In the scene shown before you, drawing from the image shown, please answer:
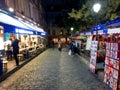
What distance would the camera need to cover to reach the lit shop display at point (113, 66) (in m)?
9.31

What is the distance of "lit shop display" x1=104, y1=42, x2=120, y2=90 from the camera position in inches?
367

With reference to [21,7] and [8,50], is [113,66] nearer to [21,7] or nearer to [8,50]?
[8,50]

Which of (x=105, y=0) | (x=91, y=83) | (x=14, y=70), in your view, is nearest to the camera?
(x=91, y=83)

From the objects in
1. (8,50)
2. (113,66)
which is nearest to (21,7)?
(8,50)

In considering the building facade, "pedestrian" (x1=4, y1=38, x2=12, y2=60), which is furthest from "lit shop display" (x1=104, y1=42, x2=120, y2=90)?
"pedestrian" (x1=4, y1=38, x2=12, y2=60)

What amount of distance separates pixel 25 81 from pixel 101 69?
454 cm

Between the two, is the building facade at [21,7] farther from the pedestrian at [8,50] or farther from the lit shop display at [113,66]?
the lit shop display at [113,66]

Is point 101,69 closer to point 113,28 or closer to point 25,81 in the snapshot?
point 113,28

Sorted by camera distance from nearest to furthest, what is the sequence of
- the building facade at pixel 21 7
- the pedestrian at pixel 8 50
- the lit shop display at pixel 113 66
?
the lit shop display at pixel 113 66, the building facade at pixel 21 7, the pedestrian at pixel 8 50

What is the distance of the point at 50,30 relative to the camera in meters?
88.6

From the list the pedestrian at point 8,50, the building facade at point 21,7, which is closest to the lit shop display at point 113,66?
the building facade at point 21,7

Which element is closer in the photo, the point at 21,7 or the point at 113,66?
the point at 113,66

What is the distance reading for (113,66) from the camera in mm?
9844

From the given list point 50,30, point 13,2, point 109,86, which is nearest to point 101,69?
point 109,86
